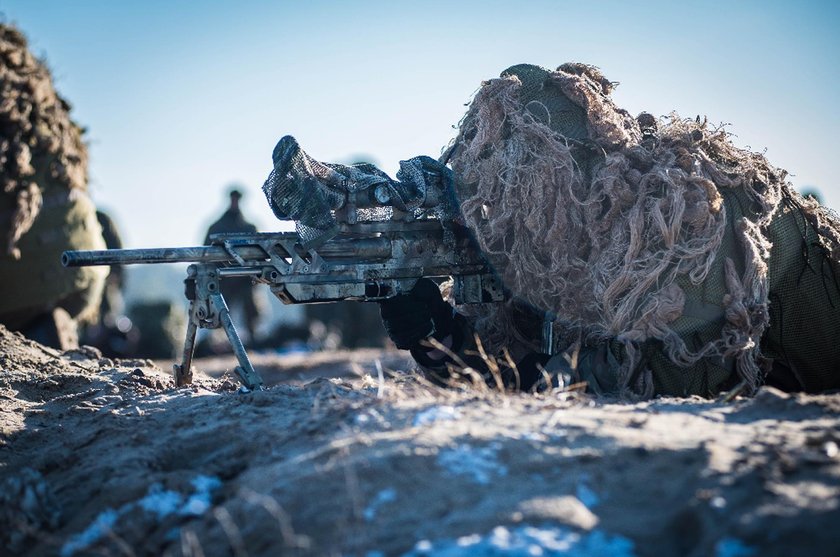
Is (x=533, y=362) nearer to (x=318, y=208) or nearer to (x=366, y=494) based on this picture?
(x=318, y=208)

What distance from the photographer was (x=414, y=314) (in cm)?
560

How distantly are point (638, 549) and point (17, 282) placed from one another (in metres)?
7.71

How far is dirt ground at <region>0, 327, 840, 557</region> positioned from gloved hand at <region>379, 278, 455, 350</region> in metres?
0.87

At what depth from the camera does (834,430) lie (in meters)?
3.51

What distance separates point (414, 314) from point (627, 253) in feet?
4.32

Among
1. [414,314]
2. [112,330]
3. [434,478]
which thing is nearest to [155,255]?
[414,314]

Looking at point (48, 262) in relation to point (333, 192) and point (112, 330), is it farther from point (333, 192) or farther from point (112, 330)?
point (112, 330)

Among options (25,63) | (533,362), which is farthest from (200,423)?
(25,63)

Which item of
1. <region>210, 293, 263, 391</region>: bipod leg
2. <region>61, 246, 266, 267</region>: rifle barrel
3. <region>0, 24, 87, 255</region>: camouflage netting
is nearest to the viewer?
<region>61, 246, 266, 267</region>: rifle barrel

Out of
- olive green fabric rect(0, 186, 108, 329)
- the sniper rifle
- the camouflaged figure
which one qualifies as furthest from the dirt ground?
olive green fabric rect(0, 186, 108, 329)

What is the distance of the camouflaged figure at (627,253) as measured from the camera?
5.25m

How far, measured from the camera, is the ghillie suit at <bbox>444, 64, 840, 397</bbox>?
525cm

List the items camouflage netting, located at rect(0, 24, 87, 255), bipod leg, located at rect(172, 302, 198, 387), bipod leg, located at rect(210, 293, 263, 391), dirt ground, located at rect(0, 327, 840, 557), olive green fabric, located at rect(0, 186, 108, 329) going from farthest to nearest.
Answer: olive green fabric, located at rect(0, 186, 108, 329), camouflage netting, located at rect(0, 24, 87, 255), bipod leg, located at rect(172, 302, 198, 387), bipod leg, located at rect(210, 293, 263, 391), dirt ground, located at rect(0, 327, 840, 557)

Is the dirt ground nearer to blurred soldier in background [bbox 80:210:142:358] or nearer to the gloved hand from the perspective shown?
the gloved hand
